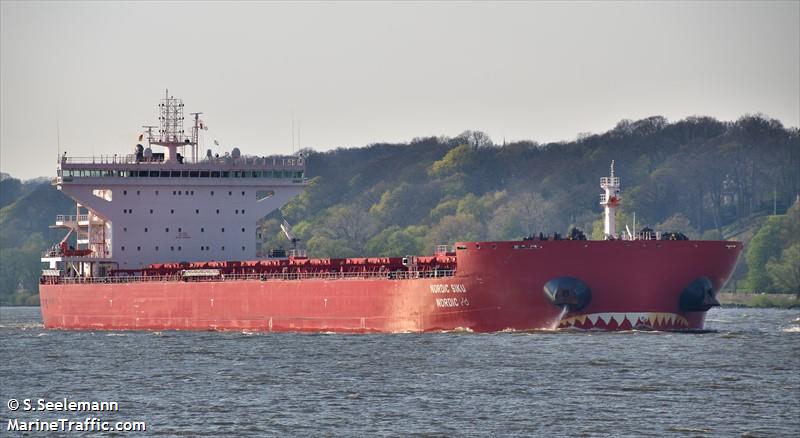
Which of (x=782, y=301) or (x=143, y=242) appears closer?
(x=143, y=242)

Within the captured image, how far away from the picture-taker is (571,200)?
12062 centimetres

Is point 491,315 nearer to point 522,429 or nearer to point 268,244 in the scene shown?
point 522,429

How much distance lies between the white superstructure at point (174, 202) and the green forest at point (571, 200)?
41346mm

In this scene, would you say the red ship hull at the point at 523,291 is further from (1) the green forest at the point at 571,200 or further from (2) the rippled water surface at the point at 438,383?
(1) the green forest at the point at 571,200

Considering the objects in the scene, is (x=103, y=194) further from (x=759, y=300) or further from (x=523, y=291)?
(x=759, y=300)

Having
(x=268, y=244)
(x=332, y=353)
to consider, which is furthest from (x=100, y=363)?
(x=268, y=244)

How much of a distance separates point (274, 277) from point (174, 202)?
787cm

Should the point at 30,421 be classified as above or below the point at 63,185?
below

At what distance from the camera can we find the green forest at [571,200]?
361 feet

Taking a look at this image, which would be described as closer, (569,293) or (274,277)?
(569,293)

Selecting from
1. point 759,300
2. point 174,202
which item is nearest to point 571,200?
point 759,300

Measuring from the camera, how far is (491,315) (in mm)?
47156

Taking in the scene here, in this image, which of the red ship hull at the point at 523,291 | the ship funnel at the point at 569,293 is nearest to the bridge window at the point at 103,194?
the red ship hull at the point at 523,291

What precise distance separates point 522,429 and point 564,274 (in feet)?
55.4
